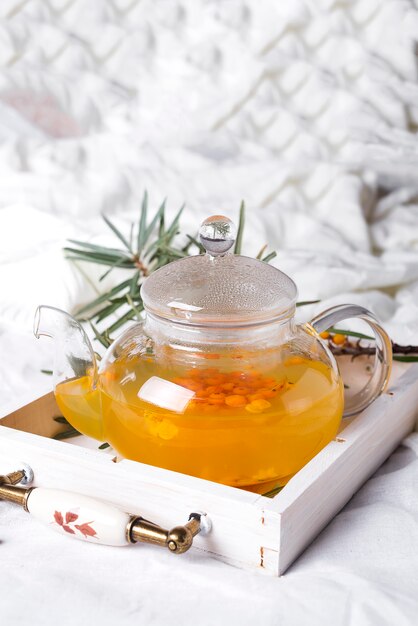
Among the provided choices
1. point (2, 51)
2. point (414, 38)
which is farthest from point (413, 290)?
point (2, 51)

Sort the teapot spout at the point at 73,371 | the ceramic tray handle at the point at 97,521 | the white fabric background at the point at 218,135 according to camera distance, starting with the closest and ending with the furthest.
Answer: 1. the ceramic tray handle at the point at 97,521
2. the teapot spout at the point at 73,371
3. the white fabric background at the point at 218,135

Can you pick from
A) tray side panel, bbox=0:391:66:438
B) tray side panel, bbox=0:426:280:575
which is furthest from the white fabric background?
tray side panel, bbox=0:426:280:575

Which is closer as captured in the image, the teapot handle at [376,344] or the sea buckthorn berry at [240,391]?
the sea buckthorn berry at [240,391]

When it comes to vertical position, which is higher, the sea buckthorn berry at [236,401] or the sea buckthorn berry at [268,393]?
the sea buckthorn berry at [236,401]

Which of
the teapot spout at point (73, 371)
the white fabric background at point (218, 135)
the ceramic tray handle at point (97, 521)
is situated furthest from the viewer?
the white fabric background at point (218, 135)

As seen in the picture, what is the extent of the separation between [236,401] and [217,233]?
136 mm

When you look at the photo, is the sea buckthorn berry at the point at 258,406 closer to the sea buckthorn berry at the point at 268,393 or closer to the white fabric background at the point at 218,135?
the sea buckthorn berry at the point at 268,393

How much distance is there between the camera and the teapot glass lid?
2.24ft

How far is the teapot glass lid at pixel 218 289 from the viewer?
26.8 inches

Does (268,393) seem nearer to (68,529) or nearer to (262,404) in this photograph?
(262,404)

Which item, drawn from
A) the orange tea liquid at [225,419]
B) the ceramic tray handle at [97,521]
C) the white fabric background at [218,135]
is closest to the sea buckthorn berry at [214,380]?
the orange tea liquid at [225,419]

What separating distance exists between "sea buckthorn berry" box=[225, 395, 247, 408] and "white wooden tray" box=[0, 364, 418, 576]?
0.20 ft

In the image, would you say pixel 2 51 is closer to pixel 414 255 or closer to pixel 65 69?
pixel 65 69

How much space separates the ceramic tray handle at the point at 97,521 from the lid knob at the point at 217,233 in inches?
8.3
